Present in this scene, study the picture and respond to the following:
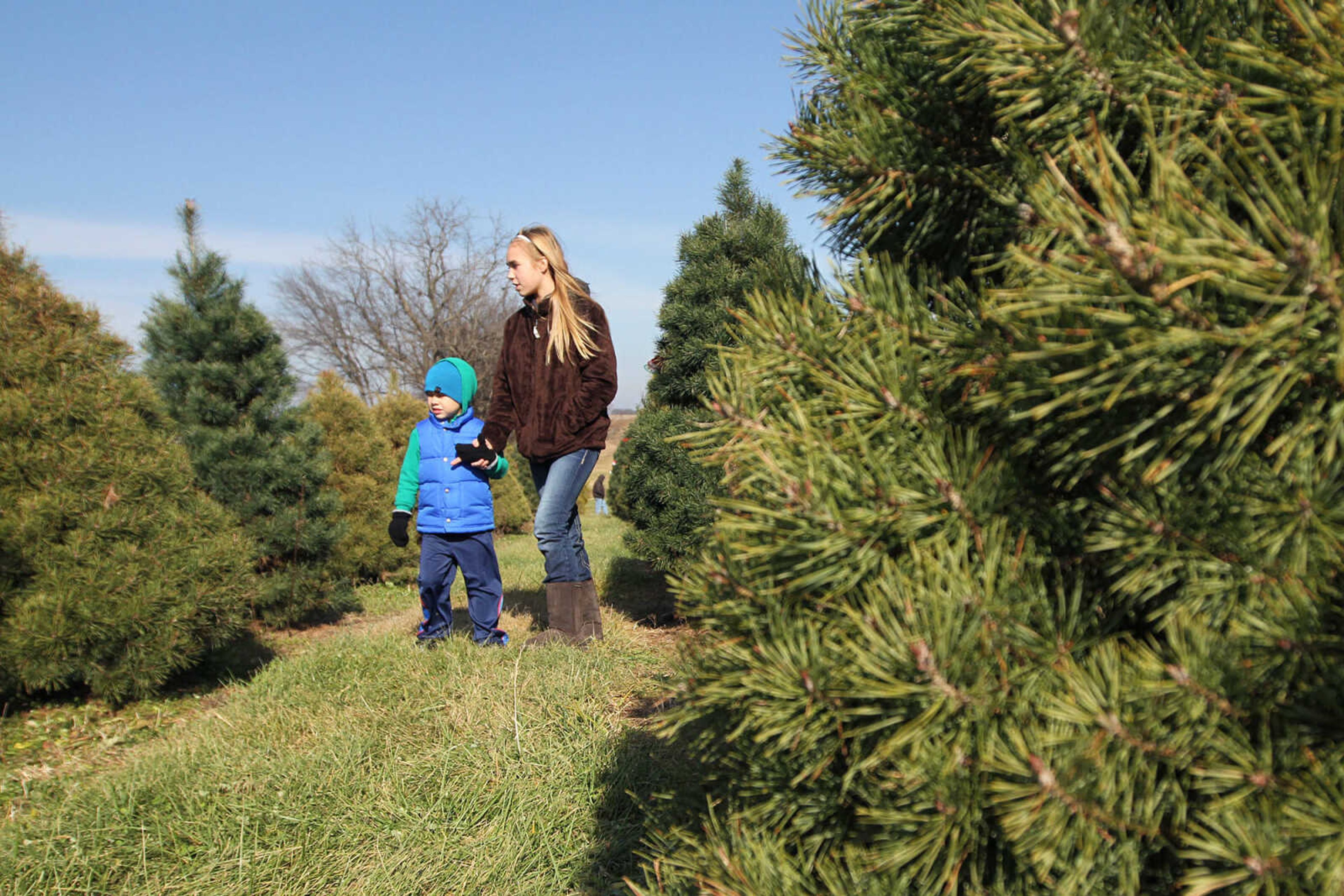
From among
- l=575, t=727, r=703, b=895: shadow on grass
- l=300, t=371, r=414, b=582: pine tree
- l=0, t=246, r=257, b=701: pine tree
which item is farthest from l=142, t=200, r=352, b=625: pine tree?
l=575, t=727, r=703, b=895: shadow on grass

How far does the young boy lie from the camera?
15.9 feet

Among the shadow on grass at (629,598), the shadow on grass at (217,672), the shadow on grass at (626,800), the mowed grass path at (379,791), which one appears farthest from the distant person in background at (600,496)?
the shadow on grass at (626,800)

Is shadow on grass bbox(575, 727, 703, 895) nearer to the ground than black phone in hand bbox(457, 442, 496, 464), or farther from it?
nearer to the ground

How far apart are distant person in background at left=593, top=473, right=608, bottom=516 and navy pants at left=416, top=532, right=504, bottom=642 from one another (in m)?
16.0

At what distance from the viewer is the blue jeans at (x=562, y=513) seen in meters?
4.39

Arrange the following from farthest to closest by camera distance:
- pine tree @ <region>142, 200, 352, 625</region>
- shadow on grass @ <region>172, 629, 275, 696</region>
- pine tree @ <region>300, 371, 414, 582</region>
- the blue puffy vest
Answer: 1. pine tree @ <region>300, 371, 414, 582</region>
2. pine tree @ <region>142, 200, 352, 625</region>
3. shadow on grass @ <region>172, 629, 275, 696</region>
4. the blue puffy vest

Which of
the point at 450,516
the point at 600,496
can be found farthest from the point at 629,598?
the point at 600,496

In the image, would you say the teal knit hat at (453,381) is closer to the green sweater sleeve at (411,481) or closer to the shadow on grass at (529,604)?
the green sweater sleeve at (411,481)

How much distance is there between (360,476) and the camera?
958 cm

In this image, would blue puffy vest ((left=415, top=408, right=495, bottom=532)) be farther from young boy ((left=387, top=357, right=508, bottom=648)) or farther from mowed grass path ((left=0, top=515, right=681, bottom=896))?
mowed grass path ((left=0, top=515, right=681, bottom=896))

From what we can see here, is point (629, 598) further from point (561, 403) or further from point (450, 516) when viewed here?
point (561, 403)

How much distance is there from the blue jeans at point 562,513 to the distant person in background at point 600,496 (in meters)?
16.5

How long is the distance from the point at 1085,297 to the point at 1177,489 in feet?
0.84

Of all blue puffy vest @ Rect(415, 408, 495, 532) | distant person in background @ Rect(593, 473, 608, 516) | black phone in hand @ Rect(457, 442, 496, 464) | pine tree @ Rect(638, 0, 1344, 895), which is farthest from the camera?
distant person in background @ Rect(593, 473, 608, 516)
